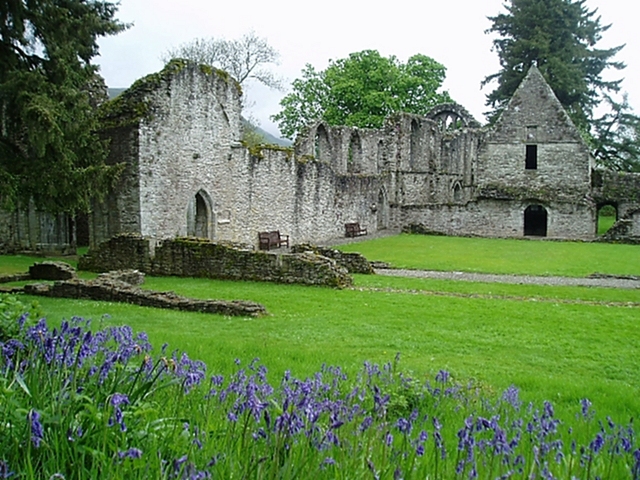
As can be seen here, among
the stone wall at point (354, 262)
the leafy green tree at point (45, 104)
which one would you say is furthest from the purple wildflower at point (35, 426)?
the stone wall at point (354, 262)

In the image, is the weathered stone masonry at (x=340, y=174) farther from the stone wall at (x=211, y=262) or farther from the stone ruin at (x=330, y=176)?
the stone wall at (x=211, y=262)

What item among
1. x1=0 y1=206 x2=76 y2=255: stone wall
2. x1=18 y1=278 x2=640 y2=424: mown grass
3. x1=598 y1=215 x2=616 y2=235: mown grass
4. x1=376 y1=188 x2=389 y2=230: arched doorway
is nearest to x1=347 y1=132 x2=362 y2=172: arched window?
x1=376 y1=188 x2=389 y2=230: arched doorway

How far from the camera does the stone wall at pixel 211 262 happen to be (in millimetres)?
15805

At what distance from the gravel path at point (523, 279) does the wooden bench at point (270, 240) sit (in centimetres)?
851

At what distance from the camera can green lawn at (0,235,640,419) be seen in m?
6.86

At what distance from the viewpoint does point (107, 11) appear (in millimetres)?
21219

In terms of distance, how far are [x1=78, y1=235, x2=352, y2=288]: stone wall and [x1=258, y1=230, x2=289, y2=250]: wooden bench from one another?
8327 millimetres

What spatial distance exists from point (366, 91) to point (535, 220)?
19.4 m

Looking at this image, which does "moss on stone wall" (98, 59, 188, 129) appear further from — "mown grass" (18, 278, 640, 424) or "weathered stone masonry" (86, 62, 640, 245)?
"mown grass" (18, 278, 640, 424)

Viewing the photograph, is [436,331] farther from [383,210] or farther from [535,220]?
[535,220]

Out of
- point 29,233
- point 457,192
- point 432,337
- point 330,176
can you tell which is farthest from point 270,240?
point 457,192

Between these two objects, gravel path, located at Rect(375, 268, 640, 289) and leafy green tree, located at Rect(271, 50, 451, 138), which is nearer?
gravel path, located at Rect(375, 268, 640, 289)

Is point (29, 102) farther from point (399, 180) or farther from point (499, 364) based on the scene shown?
point (399, 180)

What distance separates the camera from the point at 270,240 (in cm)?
2672
